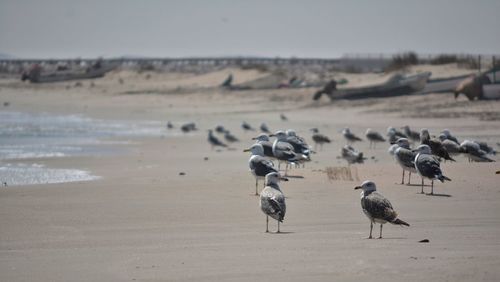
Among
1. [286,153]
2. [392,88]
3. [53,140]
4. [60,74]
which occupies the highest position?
[60,74]

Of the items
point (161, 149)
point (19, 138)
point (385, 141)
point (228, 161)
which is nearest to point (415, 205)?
point (228, 161)

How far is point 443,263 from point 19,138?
21307 millimetres

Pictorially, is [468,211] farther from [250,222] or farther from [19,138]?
[19,138]

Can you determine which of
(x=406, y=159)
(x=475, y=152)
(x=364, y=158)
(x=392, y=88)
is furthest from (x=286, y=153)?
(x=392, y=88)

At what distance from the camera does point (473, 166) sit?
15562 mm

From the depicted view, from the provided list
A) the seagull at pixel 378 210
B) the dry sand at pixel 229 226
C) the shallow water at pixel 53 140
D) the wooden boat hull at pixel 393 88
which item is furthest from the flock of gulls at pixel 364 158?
the wooden boat hull at pixel 393 88

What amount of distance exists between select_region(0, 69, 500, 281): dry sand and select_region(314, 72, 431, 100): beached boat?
13.0 metres

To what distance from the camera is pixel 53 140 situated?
26812 mm

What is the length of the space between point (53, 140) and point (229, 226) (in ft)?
56.2

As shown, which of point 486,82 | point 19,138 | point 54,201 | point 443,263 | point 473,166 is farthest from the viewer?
point 486,82

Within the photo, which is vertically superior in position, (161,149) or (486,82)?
(486,82)

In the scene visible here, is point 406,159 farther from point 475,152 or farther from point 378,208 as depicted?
point 378,208

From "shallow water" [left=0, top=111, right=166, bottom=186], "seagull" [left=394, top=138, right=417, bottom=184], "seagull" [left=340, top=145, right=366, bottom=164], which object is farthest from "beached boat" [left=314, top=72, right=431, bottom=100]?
"seagull" [left=394, top=138, right=417, bottom=184]

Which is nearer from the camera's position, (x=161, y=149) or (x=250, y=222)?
(x=250, y=222)
